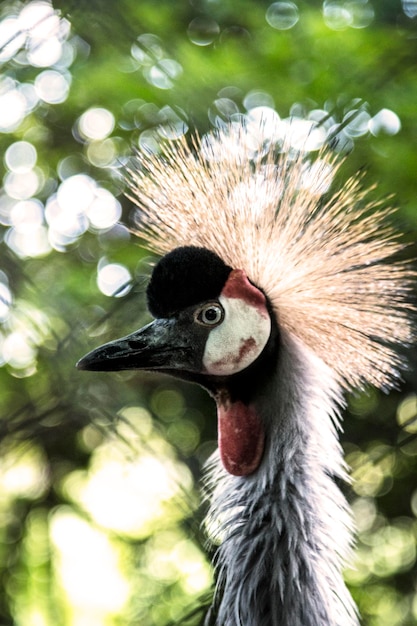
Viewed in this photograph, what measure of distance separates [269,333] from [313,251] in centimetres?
21

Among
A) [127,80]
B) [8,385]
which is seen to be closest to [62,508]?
[8,385]

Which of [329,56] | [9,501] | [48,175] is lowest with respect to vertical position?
[9,501]

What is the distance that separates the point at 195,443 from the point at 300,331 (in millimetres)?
1132

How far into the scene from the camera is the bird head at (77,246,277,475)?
4.79 ft

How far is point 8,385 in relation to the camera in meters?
2.56

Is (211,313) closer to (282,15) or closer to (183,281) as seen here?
(183,281)

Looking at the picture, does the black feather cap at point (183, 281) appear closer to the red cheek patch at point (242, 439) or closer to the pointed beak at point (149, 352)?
the pointed beak at point (149, 352)

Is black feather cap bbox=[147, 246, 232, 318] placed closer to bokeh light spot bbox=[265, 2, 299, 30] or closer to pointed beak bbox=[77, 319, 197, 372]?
pointed beak bbox=[77, 319, 197, 372]

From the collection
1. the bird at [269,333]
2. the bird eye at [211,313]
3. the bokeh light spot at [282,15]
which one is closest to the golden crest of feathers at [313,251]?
the bird at [269,333]

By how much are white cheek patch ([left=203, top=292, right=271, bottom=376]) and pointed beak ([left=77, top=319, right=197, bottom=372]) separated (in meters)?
0.04

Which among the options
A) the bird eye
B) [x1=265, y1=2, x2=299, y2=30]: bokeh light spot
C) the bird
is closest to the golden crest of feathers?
the bird

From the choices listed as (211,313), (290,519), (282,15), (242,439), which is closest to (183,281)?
(211,313)

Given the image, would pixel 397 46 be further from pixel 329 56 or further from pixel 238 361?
pixel 238 361

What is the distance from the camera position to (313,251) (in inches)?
62.6
